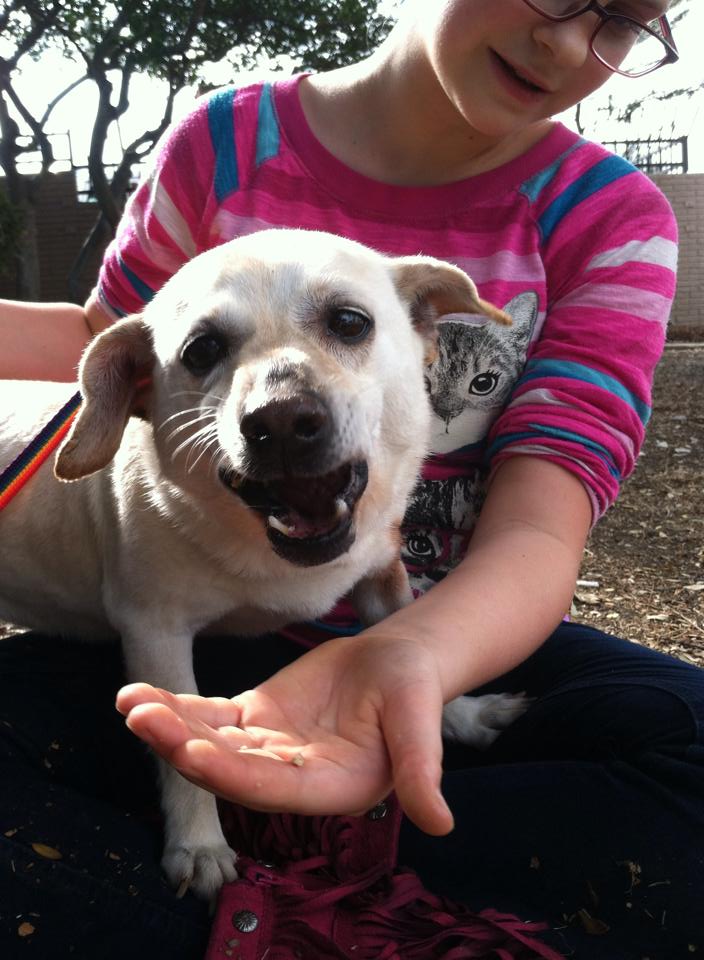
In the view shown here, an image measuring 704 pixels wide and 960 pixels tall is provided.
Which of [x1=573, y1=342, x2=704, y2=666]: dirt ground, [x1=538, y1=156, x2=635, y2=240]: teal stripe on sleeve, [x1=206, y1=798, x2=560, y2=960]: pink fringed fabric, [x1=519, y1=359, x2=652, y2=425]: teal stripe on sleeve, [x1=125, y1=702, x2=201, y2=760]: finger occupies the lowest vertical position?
[x1=573, y1=342, x2=704, y2=666]: dirt ground

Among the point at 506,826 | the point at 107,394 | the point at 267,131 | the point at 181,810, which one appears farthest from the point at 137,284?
the point at 506,826

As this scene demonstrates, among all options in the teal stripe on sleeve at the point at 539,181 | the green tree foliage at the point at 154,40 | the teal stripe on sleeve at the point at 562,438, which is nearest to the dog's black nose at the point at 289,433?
the teal stripe on sleeve at the point at 562,438

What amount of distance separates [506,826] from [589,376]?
847 millimetres

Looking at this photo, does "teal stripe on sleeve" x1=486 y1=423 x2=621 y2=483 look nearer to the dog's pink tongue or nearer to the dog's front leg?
the dog's pink tongue

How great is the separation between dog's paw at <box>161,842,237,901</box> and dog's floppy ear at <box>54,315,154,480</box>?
646mm

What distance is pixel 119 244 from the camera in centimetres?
204

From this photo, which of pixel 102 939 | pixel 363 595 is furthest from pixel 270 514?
pixel 102 939

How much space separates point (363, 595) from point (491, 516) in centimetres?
32

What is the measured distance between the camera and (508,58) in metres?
1.63

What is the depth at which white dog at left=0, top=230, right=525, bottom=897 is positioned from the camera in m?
1.32

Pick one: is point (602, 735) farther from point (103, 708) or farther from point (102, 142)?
point (102, 142)

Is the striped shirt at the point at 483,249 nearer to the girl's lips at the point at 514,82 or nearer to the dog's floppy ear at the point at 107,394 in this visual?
the girl's lips at the point at 514,82

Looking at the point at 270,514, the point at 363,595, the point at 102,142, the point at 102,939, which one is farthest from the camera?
the point at 102,142

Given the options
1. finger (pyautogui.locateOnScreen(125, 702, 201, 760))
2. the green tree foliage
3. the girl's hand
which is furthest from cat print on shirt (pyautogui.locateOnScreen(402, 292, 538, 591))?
the green tree foliage
